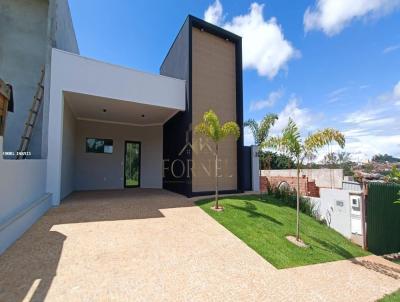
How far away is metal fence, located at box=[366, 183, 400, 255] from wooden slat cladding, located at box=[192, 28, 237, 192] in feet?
17.3

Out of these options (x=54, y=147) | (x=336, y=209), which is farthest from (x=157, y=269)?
(x=336, y=209)

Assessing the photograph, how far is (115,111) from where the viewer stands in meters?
10.3

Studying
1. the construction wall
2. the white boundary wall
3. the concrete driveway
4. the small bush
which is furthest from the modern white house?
the construction wall

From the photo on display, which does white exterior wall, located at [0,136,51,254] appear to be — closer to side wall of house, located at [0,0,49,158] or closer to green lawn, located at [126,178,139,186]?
side wall of house, located at [0,0,49,158]

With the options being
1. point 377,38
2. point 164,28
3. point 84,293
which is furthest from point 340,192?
point 164,28

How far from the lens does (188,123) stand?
939cm

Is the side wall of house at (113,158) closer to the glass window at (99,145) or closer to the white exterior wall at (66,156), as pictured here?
the glass window at (99,145)

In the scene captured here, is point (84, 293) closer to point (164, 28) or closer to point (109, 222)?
point (109, 222)

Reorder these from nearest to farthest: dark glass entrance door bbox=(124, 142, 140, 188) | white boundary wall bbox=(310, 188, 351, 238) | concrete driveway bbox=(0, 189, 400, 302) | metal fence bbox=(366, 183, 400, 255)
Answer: concrete driveway bbox=(0, 189, 400, 302) → metal fence bbox=(366, 183, 400, 255) → white boundary wall bbox=(310, 188, 351, 238) → dark glass entrance door bbox=(124, 142, 140, 188)

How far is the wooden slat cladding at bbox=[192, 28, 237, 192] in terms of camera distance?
960 centimetres

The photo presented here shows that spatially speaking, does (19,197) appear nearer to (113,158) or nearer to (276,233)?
(276,233)

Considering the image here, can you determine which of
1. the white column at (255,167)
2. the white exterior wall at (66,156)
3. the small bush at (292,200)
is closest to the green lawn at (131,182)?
the white exterior wall at (66,156)

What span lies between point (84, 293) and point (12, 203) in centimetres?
301

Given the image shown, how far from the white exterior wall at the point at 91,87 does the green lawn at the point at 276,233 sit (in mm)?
4859
